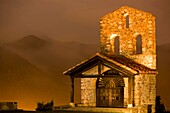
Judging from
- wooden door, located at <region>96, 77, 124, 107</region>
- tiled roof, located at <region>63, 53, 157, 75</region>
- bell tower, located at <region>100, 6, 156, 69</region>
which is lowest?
wooden door, located at <region>96, 77, 124, 107</region>

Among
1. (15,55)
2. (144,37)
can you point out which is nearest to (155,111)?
(144,37)

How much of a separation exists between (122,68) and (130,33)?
160 inches

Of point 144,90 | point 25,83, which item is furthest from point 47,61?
point 144,90

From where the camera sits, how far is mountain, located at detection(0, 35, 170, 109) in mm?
43594

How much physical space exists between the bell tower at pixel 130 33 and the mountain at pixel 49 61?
1285 centimetres

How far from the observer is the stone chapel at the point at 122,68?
26.3 meters

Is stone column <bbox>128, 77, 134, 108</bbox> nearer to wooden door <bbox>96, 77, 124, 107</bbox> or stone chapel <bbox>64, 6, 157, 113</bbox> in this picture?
stone chapel <bbox>64, 6, 157, 113</bbox>

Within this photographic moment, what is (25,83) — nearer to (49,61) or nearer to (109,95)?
(49,61)

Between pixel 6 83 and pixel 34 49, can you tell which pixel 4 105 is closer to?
pixel 6 83

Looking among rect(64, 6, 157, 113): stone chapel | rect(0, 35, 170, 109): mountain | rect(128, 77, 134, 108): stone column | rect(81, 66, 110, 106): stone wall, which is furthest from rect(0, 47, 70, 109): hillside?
rect(128, 77, 134, 108): stone column

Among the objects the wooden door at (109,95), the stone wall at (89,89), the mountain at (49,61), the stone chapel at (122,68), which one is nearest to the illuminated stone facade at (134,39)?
the stone chapel at (122,68)

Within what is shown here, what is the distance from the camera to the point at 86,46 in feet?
154

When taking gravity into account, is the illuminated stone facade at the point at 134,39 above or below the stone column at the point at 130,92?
above

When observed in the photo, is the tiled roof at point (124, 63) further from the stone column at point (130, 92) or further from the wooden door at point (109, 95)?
the wooden door at point (109, 95)
